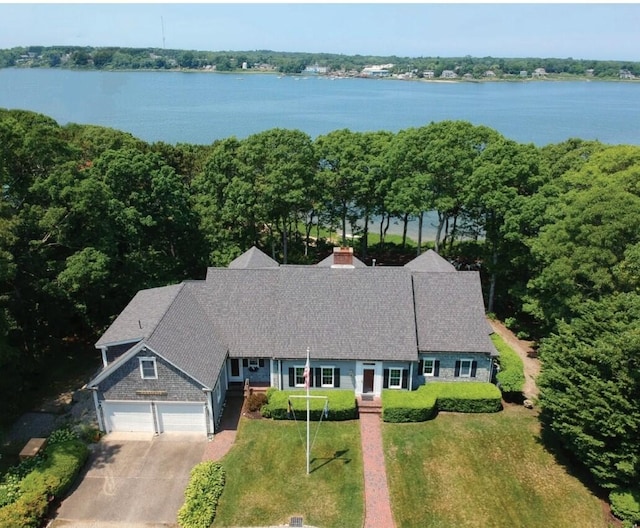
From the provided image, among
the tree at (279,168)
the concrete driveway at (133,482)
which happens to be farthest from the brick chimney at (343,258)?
the concrete driveway at (133,482)

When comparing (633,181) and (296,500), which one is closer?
(296,500)

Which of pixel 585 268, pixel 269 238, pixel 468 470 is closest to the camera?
pixel 468 470

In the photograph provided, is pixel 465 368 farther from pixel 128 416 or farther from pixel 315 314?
pixel 128 416

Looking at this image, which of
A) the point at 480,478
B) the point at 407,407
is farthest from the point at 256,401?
the point at 480,478

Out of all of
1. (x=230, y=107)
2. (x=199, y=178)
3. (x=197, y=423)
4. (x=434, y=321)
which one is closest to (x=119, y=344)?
(x=197, y=423)

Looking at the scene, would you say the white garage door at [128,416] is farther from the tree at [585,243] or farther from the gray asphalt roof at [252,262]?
the tree at [585,243]

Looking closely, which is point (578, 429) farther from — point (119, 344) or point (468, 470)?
point (119, 344)

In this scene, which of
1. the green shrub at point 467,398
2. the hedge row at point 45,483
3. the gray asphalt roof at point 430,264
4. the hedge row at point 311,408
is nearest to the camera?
the hedge row at point 45,483
